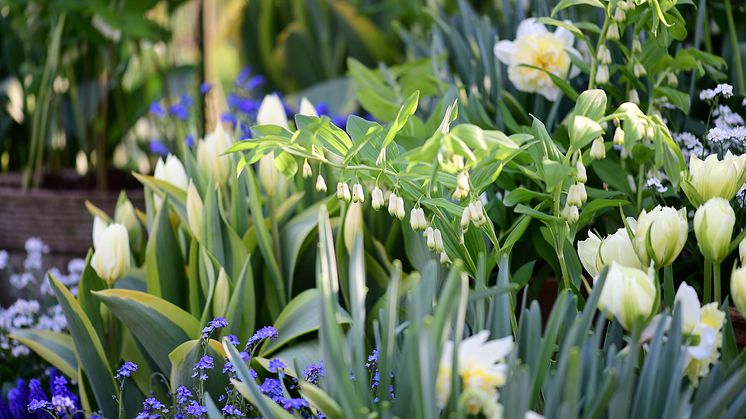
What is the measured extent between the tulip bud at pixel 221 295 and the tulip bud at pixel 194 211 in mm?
89

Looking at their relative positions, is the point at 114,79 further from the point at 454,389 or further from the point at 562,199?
the point at 454,389

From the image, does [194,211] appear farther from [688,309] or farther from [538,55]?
[688,309]

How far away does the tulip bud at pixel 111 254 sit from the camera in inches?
41.2

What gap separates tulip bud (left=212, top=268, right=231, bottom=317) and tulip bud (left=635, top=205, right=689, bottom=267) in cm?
49

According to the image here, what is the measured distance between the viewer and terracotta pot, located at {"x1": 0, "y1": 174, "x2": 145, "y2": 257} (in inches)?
67.3

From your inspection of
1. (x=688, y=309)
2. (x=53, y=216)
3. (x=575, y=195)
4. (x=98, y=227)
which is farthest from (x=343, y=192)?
(x=53, y=216)

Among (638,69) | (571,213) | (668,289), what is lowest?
(668,289)

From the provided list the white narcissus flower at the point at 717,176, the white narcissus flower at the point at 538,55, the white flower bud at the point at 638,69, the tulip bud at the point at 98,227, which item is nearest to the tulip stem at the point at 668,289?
the white narcissus flower at the point at 717,176

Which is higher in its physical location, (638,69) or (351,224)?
(638,69)

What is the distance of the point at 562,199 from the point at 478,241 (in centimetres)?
11

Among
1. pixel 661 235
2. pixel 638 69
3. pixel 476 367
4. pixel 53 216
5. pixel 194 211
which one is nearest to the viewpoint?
pixel 476 367

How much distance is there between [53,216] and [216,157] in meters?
0.69

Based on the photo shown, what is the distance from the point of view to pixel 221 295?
1.04 meters

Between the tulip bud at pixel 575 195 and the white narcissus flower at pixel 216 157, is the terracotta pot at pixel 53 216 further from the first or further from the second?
the tulip bud at pixel 575 195
